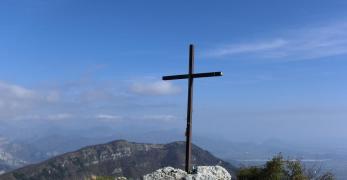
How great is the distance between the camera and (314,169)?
23250mm

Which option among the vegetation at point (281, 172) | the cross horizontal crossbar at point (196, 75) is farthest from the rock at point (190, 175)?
the vegetation at point (281, 172)

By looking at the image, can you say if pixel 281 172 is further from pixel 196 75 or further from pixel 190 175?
pixel 190 175

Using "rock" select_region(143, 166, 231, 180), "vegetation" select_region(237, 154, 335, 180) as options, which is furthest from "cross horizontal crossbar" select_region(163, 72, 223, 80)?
"vegetation" select_region(237, 154, 335, 180)

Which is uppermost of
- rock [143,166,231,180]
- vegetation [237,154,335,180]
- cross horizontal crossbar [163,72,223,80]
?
cross horizontal crossbar [163,72,223,80]

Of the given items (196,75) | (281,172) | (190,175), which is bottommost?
(281,172)

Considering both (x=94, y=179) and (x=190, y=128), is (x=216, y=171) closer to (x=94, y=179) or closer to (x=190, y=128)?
(x=190, y=128)

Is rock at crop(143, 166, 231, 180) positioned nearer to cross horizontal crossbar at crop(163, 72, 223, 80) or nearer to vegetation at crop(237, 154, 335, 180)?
cross horizontal crossbar at crop(163, 72, 223, 80)

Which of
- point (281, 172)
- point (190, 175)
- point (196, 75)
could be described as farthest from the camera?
point (281, 172)

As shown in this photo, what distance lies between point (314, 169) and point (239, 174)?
3.80 metres

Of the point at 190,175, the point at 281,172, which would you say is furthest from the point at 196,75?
the point at 281,172

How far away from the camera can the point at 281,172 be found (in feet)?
76.7

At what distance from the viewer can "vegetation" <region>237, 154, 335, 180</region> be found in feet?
73.9

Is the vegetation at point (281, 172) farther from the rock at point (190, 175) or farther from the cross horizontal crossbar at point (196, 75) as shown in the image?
the cross horizontal crossbar at point (196, 75)

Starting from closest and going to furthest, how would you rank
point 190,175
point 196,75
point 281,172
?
point 190,175
point 196,75
point 281,172
